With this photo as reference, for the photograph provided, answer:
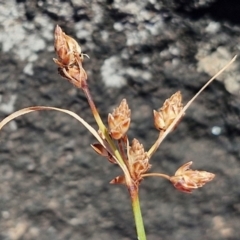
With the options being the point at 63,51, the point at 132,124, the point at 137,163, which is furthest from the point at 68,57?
the point at 132,124

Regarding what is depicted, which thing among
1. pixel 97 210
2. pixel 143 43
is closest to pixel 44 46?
pixel 143 43

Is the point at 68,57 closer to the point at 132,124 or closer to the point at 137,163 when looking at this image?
the point at 137,163

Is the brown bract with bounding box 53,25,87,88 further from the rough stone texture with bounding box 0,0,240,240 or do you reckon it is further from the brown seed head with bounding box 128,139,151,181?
the rough stone texture with bounding box 0,0,240,240

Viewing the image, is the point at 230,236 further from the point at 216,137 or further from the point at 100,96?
the point at 100,96

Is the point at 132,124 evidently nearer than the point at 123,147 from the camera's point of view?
No

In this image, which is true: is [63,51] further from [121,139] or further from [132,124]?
[132,124]

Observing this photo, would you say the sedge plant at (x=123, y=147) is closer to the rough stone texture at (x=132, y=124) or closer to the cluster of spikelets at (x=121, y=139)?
the cluster of spikelets at (x=121, y=139)
